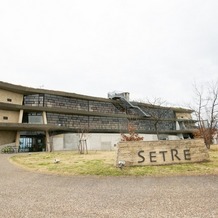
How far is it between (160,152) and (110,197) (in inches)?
287

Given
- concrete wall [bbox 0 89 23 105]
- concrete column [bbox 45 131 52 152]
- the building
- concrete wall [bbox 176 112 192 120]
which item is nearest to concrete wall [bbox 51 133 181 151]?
the building

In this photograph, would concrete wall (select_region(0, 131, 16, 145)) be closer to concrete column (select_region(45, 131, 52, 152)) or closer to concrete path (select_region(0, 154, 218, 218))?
concrete column (select_region(45, 131, 52, 152))

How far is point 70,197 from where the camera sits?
26.7ft

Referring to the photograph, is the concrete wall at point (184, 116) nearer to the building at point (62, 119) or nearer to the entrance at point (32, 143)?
the building at point (62, 119)

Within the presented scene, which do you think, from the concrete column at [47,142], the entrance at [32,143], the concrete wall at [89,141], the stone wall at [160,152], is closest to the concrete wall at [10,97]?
the entrance at [32,143]

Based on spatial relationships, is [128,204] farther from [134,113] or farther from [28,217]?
[134,113]

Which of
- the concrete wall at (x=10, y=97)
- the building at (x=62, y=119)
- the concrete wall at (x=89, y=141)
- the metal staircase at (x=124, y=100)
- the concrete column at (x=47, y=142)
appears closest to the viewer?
the concrete wall at (x=10, y=97)

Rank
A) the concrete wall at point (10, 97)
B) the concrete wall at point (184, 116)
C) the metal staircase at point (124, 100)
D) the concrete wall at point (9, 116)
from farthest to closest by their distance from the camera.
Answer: the concrete wall at point (184, 116), the metal staircase at point (124, 100), the concrete wall at point (10, 97), the concrete wall at point (9, 116)

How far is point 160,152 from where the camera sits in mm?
14539

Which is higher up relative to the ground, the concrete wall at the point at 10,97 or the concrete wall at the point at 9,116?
the concrete wall at the point at 10,97

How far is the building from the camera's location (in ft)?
126

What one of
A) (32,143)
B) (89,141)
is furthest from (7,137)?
(89,141)

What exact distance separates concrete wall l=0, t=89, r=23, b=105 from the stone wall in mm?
29910

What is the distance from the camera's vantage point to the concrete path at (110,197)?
6.33 metres
